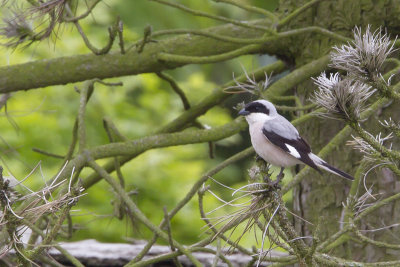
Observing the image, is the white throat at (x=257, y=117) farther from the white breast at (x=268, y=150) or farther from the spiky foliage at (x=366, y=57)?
the spiky foliage at (x=366, y=57)

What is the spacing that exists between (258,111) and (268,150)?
25cm

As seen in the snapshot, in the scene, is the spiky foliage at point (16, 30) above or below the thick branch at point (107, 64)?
above

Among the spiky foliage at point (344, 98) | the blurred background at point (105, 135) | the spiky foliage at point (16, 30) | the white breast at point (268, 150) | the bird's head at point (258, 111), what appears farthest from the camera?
the blurred background at point (105, 135)

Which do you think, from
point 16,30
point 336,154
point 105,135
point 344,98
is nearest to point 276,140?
point 336,154

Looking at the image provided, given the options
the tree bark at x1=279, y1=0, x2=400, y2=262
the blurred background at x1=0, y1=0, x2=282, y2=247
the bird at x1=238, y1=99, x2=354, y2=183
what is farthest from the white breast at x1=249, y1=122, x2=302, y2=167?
the blurred background at x1=0, y1=0, x2=282, y2=247

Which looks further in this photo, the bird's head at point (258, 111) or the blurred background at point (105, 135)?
the blurred background at point (105, 135)

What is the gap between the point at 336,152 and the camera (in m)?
3.74

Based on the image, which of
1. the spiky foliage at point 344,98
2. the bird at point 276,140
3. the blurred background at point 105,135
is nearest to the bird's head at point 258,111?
the bird at point 276,140

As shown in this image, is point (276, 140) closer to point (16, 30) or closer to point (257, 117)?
point (257, 117)

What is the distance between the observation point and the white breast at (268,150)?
9.70 feet

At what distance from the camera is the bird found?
9.74 ft

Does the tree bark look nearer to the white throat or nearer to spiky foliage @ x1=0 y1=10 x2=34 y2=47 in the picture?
the white throat

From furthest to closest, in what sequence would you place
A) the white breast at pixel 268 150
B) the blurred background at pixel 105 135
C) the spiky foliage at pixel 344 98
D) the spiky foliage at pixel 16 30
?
the blurred background at pixel 105 135
the spiky foliage at pixel 16 30
the white breast at pixel 268 150
the spiky foliage at pixel 344 98

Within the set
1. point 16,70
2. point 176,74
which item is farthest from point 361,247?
point 176,74
